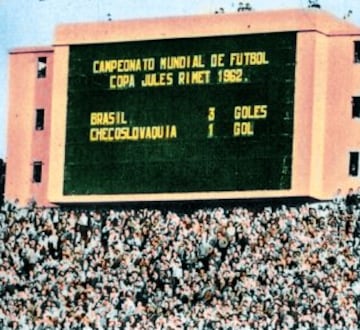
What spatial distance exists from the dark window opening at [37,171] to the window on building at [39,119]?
0.60 metres

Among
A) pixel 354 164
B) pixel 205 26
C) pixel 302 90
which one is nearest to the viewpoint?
pixel 302 90

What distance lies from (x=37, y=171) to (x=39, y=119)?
2.88 ft

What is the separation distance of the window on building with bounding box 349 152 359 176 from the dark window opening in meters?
5.45

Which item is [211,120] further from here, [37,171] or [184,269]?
[37,171]

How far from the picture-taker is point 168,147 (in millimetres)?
36531

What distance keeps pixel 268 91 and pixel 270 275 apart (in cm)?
447

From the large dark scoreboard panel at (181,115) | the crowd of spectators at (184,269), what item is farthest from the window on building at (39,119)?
the crowd of spectators at (184,269)

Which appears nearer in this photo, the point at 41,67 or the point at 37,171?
the point at 37,171

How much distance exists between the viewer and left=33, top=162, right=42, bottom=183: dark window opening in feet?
127

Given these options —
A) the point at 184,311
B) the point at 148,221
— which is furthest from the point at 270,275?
the point at 148,221

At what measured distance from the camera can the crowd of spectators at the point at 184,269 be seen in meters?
31.3

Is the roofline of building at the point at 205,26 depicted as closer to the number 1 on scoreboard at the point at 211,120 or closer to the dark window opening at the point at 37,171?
the number 1 on scoreboard at the point at 211,120

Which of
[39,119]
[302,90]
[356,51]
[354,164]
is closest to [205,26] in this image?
[302,90]

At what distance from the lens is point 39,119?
128ft
